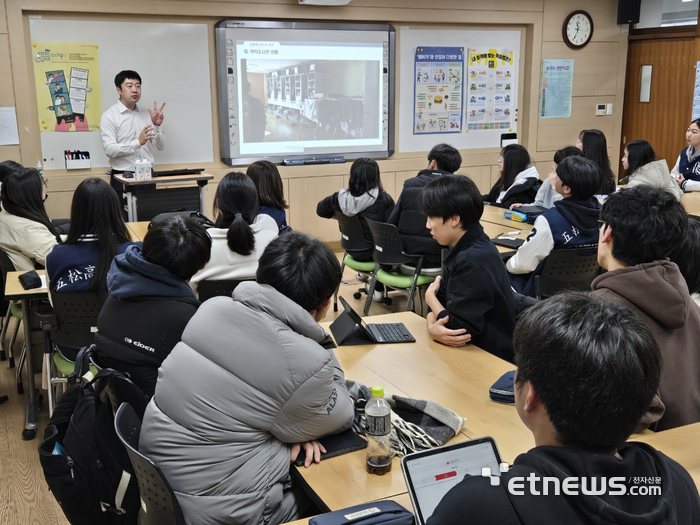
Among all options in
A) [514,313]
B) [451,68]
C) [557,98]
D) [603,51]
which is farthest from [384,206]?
[603,51]

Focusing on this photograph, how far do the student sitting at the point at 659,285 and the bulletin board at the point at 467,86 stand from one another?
17.4 ft

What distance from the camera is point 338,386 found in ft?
6.03

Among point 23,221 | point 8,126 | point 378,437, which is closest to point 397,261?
point 23,221

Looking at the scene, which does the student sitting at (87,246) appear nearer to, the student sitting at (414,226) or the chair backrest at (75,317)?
the chair backrest at (75,317)

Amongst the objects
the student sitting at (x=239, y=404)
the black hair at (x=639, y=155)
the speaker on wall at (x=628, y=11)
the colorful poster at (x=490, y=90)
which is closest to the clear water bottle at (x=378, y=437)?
the student sitting at (x=239, y=404)

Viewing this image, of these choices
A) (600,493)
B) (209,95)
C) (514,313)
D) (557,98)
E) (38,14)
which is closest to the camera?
(600,493)

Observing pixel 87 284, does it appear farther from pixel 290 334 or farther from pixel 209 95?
pixel 209 95

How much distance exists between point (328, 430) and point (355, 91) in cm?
564

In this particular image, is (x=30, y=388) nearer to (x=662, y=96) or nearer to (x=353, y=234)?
(x=353, y=234)

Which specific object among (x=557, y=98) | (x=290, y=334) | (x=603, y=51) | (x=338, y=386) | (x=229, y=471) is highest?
(x=603, y=51)

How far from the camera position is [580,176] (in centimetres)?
357

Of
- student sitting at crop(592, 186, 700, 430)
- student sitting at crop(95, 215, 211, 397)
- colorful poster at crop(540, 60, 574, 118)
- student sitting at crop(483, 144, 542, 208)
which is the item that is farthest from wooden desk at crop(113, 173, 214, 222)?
colorful poster at crop(540, 60, 574, 118)

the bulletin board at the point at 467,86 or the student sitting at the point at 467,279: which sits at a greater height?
the bulletin board at the point at 467,86

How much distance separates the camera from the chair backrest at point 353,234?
4.77m
